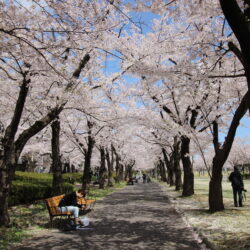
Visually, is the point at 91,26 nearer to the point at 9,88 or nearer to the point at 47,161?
the point at 9,88

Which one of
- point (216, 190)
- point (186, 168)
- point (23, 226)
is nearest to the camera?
point (23, 226)

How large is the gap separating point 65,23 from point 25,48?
2056 mm

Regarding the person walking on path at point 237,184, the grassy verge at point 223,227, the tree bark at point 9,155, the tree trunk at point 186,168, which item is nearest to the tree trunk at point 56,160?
the tree bark at point 9,155

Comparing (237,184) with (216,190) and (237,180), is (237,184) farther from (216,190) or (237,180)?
(216,190)

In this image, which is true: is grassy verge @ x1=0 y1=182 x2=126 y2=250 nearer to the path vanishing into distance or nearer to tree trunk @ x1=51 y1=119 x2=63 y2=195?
the path vanishing into distance

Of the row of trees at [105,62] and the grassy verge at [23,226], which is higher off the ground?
the row of trees at [105,62]

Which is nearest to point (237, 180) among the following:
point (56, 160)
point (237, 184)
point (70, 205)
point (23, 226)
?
point (237, 184)

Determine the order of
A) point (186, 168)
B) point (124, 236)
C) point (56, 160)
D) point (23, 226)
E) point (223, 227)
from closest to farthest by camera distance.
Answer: point (124, 236), point (223, 227), point (23, 226), point (56, 160), point (186, 168)

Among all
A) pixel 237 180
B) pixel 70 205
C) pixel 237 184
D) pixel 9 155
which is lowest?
pixel 70 205

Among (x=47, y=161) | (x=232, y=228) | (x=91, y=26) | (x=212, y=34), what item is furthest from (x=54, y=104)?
(x=47, y=161)

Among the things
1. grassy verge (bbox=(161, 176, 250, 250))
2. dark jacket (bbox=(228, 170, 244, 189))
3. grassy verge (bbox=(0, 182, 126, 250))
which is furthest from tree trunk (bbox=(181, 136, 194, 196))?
grassy verge (bbox=(0, 182, 126, 250))

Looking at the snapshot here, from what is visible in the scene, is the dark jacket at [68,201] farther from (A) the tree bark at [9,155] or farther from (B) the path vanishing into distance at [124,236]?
(A) the tree bark at [9,155]

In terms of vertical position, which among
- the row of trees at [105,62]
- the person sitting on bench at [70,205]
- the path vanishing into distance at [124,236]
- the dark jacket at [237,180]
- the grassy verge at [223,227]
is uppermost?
the row of trees at [105,62]

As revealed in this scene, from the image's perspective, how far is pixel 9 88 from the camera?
46.6ft
